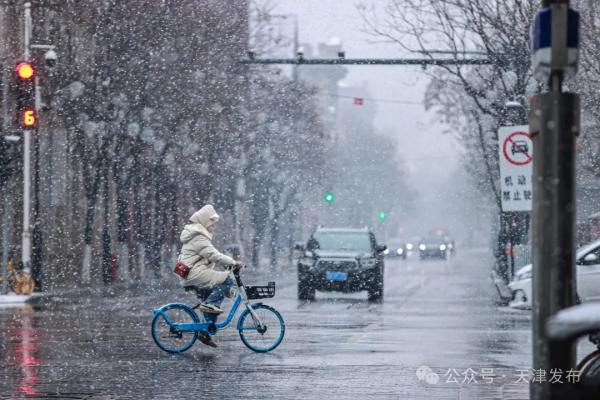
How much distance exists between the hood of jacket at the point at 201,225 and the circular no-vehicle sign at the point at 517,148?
7866mm

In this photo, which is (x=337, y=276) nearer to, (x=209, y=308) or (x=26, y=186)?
(x=26, y=186)

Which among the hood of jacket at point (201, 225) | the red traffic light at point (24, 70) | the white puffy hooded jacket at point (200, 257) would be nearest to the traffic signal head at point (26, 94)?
the red traffic light at point (24, 70)

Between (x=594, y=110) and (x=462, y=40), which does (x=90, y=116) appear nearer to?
(x=462, y=40)

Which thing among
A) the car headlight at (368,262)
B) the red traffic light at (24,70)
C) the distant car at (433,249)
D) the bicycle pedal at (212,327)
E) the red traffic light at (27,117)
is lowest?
the distant car at (433,249)

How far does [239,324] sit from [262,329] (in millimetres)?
318

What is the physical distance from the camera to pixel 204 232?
51.4ft

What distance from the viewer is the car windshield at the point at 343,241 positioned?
3231cm

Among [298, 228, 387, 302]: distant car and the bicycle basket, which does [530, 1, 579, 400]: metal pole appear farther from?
[298, 228, 387, 302]: distant car

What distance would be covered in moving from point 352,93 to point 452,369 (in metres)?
185

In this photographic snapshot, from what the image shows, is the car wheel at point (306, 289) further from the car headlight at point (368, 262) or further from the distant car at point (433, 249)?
the distant car at point (433, 249)

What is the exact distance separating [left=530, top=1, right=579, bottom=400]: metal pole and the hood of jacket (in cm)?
861

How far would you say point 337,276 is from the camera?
3109 centimetres

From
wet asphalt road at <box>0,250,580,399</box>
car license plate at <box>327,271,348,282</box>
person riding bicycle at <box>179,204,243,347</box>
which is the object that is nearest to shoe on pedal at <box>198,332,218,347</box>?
person riding bicycle at <box>179,204,243,347</box>

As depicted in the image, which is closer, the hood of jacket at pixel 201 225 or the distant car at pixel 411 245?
the hood of jacket at pixel 201 225
